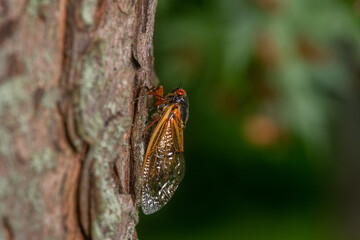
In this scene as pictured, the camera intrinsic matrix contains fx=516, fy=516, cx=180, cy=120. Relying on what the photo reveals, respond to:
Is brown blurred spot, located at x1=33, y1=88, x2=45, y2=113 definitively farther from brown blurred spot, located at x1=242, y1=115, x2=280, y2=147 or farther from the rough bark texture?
brown blurred spot, located at x1=242, y1=115, x2=280, y2=147

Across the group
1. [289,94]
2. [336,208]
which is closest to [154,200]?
[289,94]

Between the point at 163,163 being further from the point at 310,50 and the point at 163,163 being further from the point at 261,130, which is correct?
the point at 261,130

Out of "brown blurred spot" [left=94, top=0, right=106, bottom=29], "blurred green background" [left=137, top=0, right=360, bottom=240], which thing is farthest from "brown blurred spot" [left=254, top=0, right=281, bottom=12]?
"brown blurred spot" [left=94, top=0, right=106, bottom=29]

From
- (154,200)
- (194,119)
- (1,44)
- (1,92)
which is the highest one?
(1,44)

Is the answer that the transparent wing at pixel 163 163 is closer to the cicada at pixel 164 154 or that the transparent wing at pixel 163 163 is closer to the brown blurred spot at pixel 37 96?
the cicada at pixel 164 154

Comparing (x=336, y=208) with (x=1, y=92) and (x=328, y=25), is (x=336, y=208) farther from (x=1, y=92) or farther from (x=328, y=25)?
(x=1, y=92)

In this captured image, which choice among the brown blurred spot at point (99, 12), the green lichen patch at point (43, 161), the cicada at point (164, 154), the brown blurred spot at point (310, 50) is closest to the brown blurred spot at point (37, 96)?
the green lichen patch at point (43, 161)
